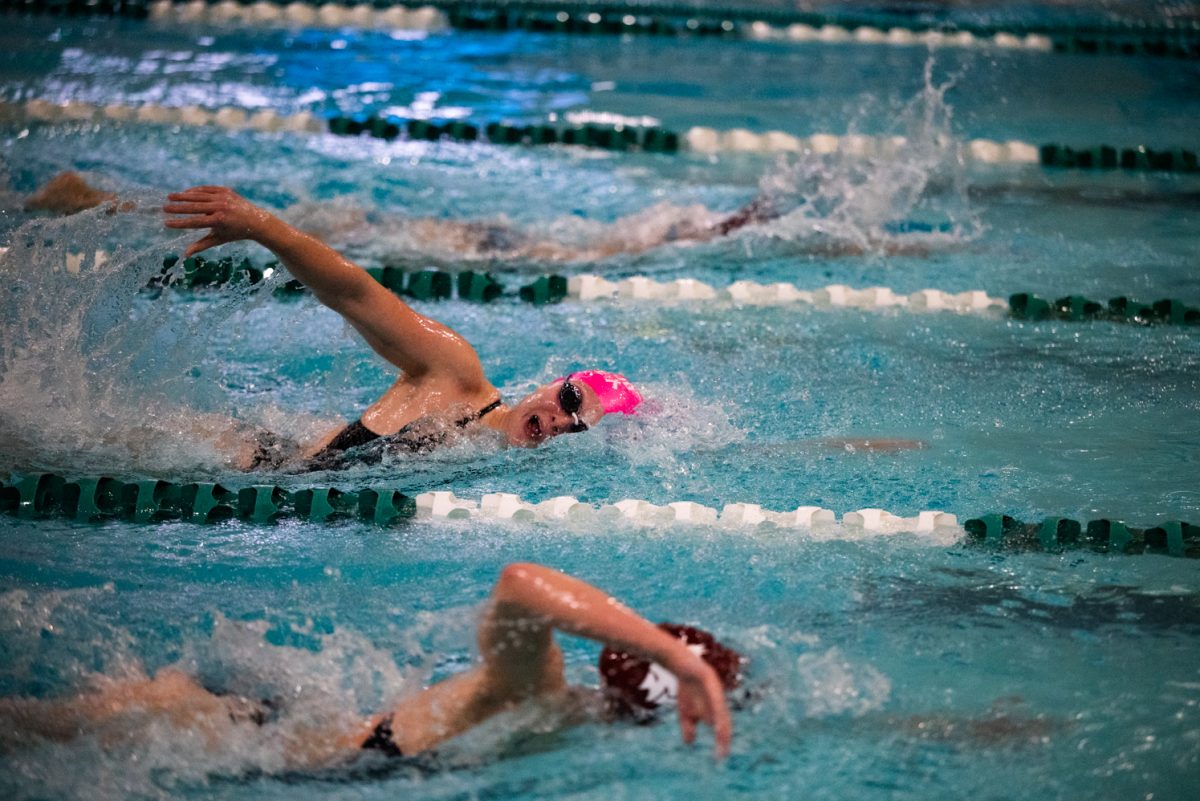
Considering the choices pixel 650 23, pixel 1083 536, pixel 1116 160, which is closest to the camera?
pixel 1083 536

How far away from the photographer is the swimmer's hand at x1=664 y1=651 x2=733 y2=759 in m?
1.98

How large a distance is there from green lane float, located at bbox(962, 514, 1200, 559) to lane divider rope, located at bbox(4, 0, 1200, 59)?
5526mm

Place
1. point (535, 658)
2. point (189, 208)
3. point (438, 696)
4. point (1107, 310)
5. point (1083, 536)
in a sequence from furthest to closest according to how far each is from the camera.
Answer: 1. point (1107, 310)
2. point (1083, 536)
3. point (189, 208)
4. point (438, 696)
5. point (535, 658)

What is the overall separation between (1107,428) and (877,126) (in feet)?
10.3

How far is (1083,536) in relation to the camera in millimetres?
3223

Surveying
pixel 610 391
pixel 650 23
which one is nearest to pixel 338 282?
pixel 610 391

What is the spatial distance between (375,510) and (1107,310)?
8.96 feet

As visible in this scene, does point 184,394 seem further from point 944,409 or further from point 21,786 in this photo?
point 944,409

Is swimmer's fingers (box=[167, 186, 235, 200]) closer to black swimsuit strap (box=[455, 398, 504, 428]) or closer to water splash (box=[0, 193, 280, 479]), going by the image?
water splash (box=[0, 193, 280, 479])

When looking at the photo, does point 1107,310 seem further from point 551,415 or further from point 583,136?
point 583,136

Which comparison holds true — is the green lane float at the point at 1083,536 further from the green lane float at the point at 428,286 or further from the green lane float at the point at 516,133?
the green lane float at the point at 516,133

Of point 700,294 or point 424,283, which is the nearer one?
point 424,283

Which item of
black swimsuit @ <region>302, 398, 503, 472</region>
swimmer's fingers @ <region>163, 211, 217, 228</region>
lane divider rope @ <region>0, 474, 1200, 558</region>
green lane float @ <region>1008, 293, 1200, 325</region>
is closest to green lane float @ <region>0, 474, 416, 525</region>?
lane divider rope @ <region>0, 474, 1200, 558</region>

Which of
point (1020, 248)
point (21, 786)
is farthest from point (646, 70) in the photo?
point (21, 786)
